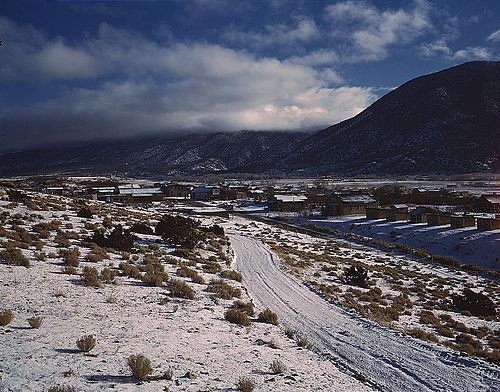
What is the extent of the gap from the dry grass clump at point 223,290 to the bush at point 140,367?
6.70 m

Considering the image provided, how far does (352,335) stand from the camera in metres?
11.9

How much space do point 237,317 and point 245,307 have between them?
147 centimetres

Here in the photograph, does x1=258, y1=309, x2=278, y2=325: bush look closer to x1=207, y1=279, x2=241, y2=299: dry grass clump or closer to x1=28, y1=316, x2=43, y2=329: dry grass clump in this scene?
x1=207, y1=279, x2=241, y2=299: dry grass clump

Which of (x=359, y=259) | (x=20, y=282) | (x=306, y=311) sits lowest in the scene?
(x=359, y=259)

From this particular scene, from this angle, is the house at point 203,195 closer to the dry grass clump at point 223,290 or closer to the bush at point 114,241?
the bush at point 114,241

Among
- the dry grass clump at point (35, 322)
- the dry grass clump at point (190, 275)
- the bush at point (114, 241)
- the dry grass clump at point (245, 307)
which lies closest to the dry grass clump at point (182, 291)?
the dry grass clump at point (245, 307)

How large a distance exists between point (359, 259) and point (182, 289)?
23.2 m

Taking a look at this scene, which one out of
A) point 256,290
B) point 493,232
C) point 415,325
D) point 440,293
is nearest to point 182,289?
point 256,290

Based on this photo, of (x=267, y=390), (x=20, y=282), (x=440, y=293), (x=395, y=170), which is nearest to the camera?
(x=267, y=390)

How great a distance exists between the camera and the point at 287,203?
78.5 meters

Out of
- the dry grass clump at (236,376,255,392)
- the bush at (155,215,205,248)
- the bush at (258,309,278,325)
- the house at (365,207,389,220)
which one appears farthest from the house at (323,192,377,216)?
the dry grass clump at (236,376,255,392)

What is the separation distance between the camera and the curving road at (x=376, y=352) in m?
8.92

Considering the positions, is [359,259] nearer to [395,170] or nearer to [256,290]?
[256,290]

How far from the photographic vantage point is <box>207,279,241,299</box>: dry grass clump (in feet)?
46.9
